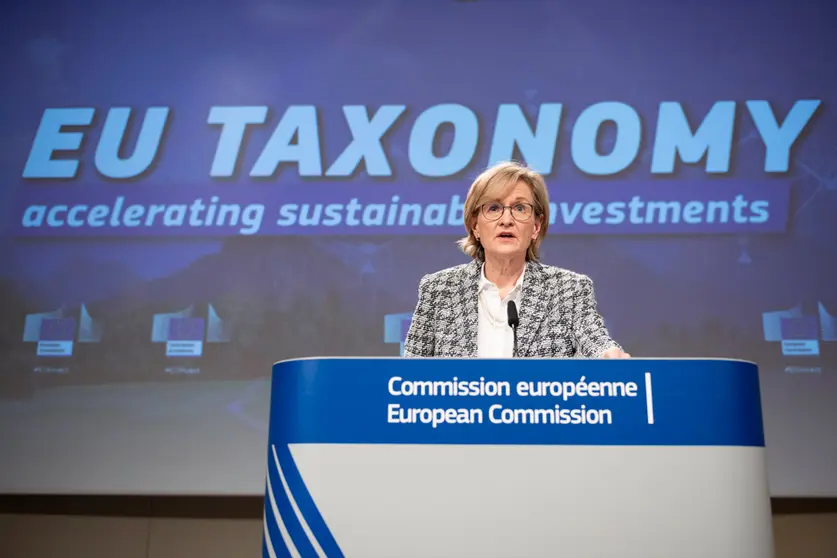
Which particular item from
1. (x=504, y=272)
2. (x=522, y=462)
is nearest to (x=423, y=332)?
(x=504, y=272)

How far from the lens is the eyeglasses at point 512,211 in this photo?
1.89 meters

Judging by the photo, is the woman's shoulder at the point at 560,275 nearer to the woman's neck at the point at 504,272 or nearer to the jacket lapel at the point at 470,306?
the woman's neck at the point at 504,272

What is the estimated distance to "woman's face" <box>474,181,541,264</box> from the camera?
187 centimetres

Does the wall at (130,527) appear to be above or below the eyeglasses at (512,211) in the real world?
below

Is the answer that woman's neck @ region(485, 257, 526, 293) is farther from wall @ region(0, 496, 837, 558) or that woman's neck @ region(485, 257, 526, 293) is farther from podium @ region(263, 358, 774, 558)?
wall @ region(0, 496, 837, 558)

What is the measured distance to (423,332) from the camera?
6.24 ft

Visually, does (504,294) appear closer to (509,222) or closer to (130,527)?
(509,222)

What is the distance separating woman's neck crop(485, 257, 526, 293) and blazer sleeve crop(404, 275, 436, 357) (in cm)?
17

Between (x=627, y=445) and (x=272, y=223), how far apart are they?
2.68 m

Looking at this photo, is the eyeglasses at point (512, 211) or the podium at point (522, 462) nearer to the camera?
the podium at point (522, 462)

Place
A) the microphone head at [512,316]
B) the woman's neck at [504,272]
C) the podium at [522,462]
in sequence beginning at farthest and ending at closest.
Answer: the woman's neck at [504,272], the microphone head at [512,316], the podium at [522,462]

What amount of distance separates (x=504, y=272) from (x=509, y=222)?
14cm

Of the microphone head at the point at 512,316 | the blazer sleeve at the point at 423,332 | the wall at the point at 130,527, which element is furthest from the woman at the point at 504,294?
the wall at the point at 130,527

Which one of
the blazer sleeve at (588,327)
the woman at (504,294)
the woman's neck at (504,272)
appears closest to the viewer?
the blazer sleeve at (588,327)
